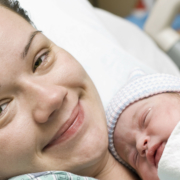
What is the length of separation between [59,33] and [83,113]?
580mm

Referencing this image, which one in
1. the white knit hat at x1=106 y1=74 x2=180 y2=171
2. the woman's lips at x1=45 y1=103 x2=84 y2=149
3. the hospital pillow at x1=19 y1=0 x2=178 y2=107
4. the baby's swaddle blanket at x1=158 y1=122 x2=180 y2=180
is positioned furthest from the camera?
the hospital pillow at x1=19 y1=0 x2=178 y2=107

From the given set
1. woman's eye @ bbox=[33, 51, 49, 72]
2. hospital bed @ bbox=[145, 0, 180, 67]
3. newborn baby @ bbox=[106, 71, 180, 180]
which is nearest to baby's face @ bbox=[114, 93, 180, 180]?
newborn baby @ bbox=[106, 71, 180, 180]

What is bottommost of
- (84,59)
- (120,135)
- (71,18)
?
(120,135)

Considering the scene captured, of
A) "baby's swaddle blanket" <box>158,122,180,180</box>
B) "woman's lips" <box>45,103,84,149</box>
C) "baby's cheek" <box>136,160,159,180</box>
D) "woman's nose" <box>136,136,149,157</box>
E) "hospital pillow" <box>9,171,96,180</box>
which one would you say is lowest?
"baby's cheek" <box>136,160,159,180</box>

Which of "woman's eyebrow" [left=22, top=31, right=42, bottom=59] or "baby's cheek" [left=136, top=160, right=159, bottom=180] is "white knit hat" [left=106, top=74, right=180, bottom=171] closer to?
"baby's cheek" [left=136, top=160, right=159, bottom=180]

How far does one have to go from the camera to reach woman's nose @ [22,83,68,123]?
68 cm

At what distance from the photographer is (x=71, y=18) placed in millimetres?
1313

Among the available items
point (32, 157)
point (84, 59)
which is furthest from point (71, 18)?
point (32, 157)

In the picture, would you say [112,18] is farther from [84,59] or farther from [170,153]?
[170,153]

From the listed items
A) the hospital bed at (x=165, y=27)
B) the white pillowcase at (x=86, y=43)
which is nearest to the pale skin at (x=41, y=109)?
the white pillowcase at (x=86, y=43)

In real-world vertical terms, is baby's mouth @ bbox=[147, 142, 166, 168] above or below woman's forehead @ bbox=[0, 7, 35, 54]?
below

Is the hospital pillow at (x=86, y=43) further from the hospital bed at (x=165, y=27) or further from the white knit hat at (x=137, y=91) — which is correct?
the hospital bed at (x=165, y=27)

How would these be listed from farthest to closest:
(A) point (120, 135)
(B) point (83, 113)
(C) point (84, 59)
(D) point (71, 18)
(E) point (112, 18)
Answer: (E) point (112, 18) → (D) point (71, 18) → (C) point (84, 59) → (A) point (120, 135) → (B) point (83, 113)

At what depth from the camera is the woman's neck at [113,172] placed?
0.95 metres
